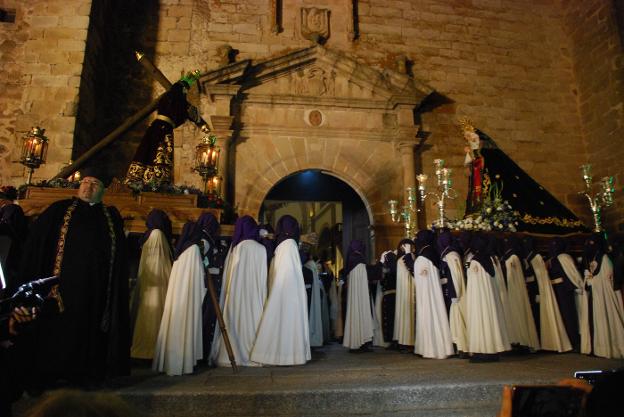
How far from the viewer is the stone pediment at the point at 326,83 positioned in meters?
9.48

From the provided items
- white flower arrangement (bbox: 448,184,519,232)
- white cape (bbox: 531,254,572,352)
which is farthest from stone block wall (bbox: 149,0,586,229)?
white cape (bbox: 531,254,572,352)

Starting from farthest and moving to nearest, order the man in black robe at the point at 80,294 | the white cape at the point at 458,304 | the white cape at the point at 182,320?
the white cape at the point at 458,304, the white cape at the point at 182,320, the man in black robe at the point at 80,294

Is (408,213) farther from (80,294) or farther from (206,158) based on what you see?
(80,294)

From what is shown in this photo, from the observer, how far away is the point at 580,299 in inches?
237

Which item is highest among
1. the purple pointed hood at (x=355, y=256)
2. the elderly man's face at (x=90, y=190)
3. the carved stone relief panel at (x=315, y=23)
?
the carved stone relief panel at (x=315, y=23)

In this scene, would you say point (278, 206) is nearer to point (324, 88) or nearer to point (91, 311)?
point (324, 88)

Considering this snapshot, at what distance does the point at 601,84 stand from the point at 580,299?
7.16 m

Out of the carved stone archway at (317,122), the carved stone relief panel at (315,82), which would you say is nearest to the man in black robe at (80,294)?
the carved stone archway at (317,122)

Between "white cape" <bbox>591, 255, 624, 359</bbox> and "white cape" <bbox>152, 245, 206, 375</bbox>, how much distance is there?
5.17 metres

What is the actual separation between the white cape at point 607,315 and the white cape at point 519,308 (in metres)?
0.77

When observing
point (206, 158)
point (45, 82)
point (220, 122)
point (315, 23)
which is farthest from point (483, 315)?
point (45, 82)

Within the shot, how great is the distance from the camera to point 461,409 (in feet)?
10.5

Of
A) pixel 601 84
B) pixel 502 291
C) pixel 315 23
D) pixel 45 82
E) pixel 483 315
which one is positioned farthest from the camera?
pixel 601 84

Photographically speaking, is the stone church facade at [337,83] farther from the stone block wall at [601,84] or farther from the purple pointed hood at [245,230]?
the purple pointed hood at [245,230]
